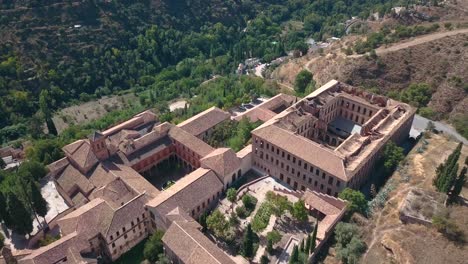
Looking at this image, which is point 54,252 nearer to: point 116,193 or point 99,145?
point 116,193

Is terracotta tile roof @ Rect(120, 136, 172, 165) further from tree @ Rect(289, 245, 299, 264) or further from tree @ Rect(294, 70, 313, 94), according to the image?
tree @ Rect(294, 70, 313, 94)

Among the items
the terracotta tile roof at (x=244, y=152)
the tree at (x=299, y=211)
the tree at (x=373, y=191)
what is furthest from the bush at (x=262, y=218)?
the tree at (x=373, y=191)

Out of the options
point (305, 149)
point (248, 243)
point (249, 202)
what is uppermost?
point (305, 149)

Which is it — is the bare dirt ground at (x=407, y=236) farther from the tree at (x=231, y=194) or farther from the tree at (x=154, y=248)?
the tree at (x=154, y=248)

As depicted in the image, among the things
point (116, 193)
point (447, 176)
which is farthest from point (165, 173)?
point (447, 176)

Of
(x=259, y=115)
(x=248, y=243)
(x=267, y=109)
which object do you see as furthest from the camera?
(x=267, y=109)

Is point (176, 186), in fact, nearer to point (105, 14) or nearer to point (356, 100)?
point (356, 100)
